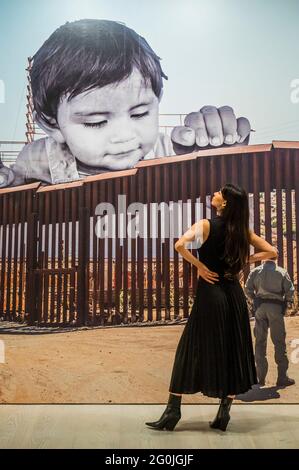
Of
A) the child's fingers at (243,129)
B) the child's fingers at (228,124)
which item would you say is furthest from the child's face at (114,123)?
the child's fingers at (243,129)

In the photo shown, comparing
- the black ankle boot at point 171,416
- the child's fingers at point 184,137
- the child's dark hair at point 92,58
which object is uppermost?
the child's dark hair at point 92,58

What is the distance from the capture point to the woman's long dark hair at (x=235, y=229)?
9.88ft

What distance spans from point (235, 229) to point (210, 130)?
3.30 feet

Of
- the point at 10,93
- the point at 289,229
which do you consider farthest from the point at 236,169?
the point at 10,93

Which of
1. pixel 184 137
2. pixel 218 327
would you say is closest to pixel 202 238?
pixel 218 327

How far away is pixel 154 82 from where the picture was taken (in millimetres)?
3871

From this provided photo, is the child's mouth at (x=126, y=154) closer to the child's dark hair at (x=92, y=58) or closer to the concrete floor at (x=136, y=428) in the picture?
the child's dark hair at (x=92, y=58)

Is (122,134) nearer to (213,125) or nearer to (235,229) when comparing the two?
(213,125)

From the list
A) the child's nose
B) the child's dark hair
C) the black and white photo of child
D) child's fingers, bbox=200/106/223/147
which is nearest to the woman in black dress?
child's fingers, bbox=200/106/223/147

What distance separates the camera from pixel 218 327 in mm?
2979

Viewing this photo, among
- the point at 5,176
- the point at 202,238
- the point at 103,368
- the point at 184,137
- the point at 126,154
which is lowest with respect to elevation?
the point at 103,368

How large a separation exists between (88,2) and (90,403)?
2.58 metres

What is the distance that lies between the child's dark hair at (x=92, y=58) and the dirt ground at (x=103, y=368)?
1.49 meters
